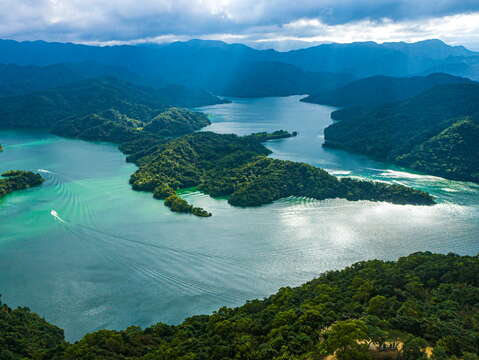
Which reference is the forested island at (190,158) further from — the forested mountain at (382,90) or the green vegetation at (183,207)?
the forested mountain at (382,90)

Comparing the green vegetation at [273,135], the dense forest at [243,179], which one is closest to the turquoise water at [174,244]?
the dense forest at [243,179]

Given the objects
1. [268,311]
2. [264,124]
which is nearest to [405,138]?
[264,124]

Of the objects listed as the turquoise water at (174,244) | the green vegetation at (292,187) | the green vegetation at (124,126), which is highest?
the green vegetation at (124,126)

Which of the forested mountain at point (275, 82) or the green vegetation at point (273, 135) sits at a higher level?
the forested mountain at point (275, 82)

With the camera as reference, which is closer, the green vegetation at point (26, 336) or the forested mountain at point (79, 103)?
the green vegetation at point (26, 336)

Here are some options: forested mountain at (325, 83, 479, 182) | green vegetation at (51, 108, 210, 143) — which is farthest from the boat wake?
forested mountain at (325, 83, 479, 182)

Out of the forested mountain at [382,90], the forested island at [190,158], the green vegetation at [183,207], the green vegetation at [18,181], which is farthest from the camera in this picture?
the forested mountain at [382,90]

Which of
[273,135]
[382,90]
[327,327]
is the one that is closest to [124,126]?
[273,135]

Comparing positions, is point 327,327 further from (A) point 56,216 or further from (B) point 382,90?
(B) point 382,90
